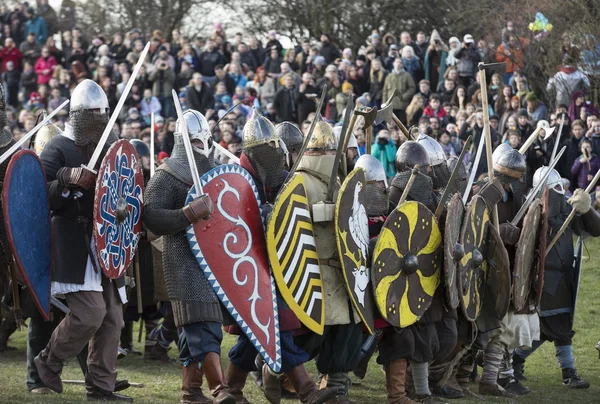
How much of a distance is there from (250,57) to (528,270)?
39.5 ft

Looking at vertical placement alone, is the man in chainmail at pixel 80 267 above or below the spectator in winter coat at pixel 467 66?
below

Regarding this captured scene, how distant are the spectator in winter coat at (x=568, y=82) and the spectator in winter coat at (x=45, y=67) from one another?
29.6ft

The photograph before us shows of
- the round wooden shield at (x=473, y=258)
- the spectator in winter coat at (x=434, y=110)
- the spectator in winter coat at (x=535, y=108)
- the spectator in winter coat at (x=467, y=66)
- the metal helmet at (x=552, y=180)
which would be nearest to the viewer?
the round wooden shield at (x=473, y=258)

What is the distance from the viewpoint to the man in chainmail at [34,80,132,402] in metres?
6.33

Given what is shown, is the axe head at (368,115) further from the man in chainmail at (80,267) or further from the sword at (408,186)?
the man in chainmail at (80,267)

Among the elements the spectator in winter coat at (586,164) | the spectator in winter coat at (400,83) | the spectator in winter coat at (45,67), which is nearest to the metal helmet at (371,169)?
the spectator in winter coat at (586,164)

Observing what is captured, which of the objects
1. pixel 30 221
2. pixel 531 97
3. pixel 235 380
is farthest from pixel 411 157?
pixel 531 97

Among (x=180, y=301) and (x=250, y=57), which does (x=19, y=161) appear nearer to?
(x=180, y=301)

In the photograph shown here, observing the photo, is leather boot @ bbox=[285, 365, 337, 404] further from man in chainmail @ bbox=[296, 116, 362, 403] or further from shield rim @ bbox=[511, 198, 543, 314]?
shield rim @ bbox=[511, 198, 543, 314]

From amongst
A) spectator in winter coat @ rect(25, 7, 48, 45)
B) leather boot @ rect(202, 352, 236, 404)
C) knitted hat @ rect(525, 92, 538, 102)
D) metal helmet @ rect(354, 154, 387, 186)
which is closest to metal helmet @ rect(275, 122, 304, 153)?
metal helmet @ rect(354, 154, 387, 186)

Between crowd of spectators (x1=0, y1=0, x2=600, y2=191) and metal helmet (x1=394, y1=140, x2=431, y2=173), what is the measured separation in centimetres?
523

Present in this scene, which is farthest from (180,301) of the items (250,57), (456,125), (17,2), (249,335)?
(17,2)

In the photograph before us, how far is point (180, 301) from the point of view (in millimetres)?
6117

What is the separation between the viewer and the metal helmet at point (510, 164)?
779 centimetres
